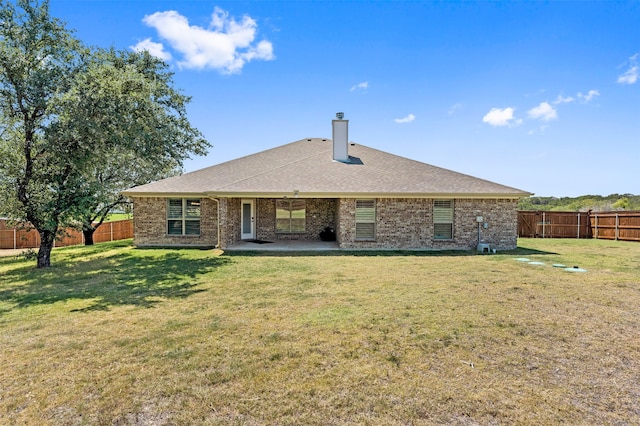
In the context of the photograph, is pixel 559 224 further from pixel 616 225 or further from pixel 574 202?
pixel 574 202

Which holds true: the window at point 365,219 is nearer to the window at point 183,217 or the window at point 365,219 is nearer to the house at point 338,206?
the house at point 338,206

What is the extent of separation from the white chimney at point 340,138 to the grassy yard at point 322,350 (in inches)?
378

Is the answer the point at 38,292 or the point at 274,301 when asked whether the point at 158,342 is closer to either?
the point at 274,301

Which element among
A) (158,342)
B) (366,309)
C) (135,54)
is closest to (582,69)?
(366,309)

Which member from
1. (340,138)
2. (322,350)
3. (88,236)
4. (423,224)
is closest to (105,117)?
(322,350)

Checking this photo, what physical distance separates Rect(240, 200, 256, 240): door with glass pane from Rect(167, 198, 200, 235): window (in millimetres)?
2097

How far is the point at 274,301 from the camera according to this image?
610 cm

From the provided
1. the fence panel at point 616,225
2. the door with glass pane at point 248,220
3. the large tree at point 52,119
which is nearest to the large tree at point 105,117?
the large tree at point 52,119

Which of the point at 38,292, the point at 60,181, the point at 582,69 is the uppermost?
the point at 582,69

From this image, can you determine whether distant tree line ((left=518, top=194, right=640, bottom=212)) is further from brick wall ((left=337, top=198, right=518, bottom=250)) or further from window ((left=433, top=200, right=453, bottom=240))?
window ((left=433, top=200, right=453, bottom=240))

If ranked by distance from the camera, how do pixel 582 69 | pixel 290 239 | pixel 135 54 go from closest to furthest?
pixel 582 69 < pixel 290 239 < pixel 135 54

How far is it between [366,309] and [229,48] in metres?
11.1

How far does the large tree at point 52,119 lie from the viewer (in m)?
9.31

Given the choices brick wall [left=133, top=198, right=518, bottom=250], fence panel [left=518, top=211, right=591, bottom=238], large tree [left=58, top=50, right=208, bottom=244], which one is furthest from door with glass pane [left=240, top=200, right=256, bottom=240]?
fence panel [left=518, top=211, right=591, bottom=238]
